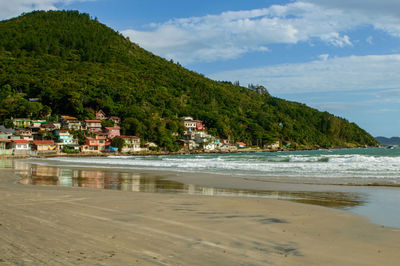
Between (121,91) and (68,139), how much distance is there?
36063 mm

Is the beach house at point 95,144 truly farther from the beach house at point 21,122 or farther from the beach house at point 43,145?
the beach house at point 21,122

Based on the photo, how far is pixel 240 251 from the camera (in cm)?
545

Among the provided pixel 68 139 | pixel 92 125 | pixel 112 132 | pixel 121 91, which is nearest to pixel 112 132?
pixel 112 132

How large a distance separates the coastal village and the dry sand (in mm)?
59877

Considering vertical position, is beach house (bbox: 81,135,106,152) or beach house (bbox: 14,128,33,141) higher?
beach house (bbox: 14,128,33,141)

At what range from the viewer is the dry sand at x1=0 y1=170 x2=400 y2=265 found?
5.00m

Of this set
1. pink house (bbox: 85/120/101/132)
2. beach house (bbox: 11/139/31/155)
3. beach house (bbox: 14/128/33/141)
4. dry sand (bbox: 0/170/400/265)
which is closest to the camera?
dry sand (bbox: 0/170/400/265)

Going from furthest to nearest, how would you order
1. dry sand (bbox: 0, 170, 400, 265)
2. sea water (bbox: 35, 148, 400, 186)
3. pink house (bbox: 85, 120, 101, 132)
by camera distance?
pink house (bbox: 85, 120, 101, 132) → sea water (bbox: 35, 148, 400, 186) → dry sand (bbox: 0, 170, 400, 265)

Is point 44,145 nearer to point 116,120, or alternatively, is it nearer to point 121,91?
point 116,120

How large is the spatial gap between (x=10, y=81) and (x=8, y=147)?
3973 cm

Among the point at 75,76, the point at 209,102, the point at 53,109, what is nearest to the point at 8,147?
the point at 53,109

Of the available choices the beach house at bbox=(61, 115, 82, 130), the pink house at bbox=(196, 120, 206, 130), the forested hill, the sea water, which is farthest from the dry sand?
the pink house at bbox=(196, 120, 206, 130)

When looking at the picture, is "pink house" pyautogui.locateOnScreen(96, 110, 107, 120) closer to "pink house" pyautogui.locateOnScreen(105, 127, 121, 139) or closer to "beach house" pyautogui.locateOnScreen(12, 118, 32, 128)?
"pink house" pyautogui.locateOnScreen(105, 127, 121, 139)

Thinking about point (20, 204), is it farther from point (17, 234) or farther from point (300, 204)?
point (300, 204)
